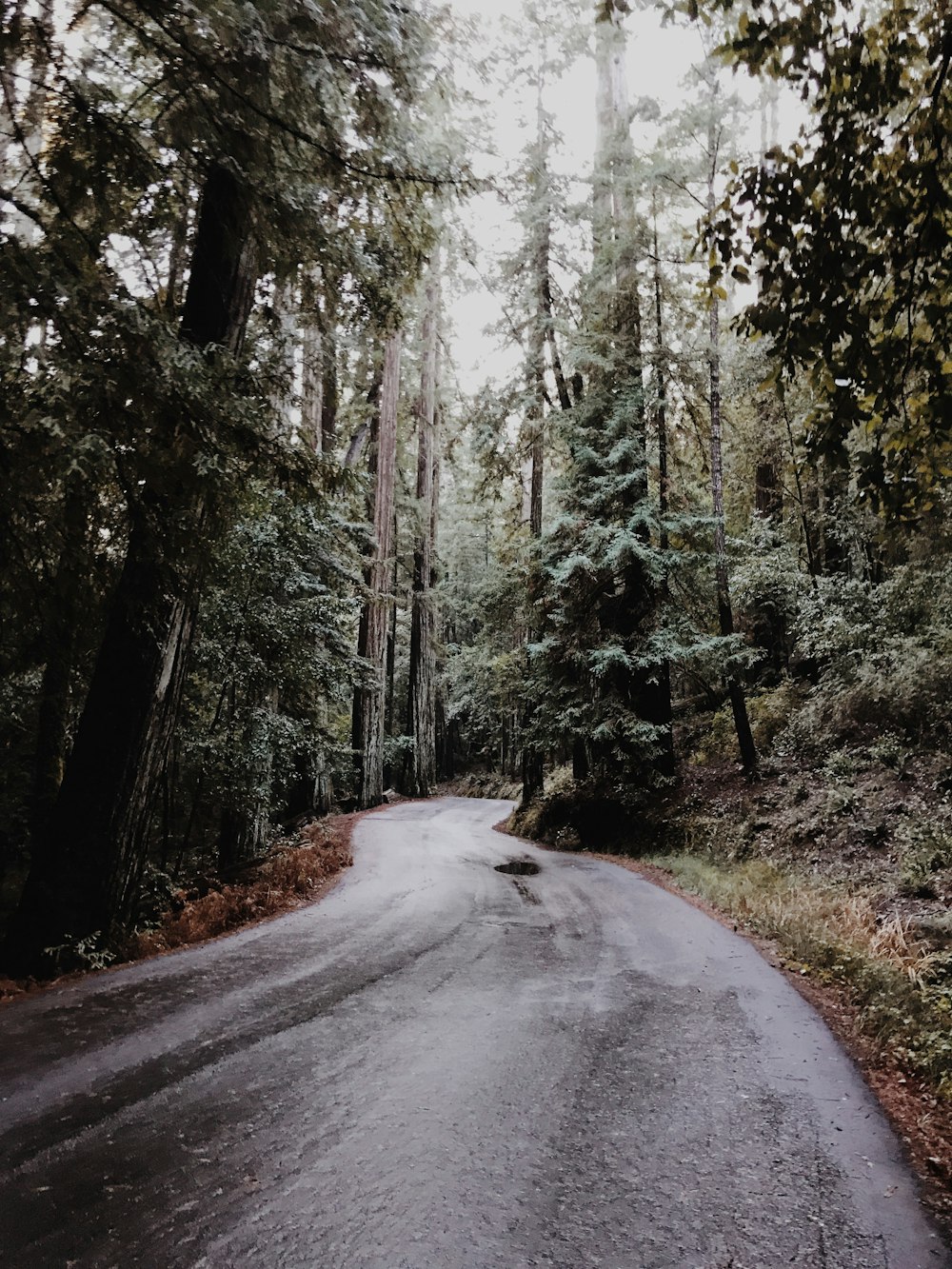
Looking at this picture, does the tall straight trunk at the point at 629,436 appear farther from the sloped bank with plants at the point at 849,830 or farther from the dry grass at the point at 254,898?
the dry grass at the point at 254,898

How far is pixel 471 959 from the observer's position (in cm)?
575

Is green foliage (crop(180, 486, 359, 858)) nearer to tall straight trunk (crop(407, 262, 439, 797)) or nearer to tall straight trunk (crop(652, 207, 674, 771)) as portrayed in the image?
tall straight trunk (crop(652, 207, 674, 771))

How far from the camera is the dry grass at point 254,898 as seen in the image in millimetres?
6148

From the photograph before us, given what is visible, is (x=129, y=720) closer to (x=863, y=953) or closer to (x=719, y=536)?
(x=863, y=953)

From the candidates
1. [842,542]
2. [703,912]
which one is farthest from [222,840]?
[842,542]

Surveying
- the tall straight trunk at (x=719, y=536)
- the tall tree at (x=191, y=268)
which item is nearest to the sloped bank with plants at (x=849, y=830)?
the tall straight trunk at (x=719, y=536)

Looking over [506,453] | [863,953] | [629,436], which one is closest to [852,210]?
[863,953]

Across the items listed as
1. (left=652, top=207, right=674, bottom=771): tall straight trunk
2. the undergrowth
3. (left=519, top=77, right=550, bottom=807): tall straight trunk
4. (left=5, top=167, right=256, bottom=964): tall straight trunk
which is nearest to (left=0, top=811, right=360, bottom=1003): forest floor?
(left=5, top=167, right=256, bottom=964): tall straight trunk

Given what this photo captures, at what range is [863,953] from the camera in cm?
563

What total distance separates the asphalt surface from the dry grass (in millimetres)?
457

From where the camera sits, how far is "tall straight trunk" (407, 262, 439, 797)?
23047 millimetres

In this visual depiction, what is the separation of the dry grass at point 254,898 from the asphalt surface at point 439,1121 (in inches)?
18.0

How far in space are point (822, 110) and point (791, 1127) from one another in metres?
4.86

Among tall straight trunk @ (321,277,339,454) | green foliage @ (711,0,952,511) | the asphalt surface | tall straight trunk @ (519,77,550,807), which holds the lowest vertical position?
the asphalt surface
